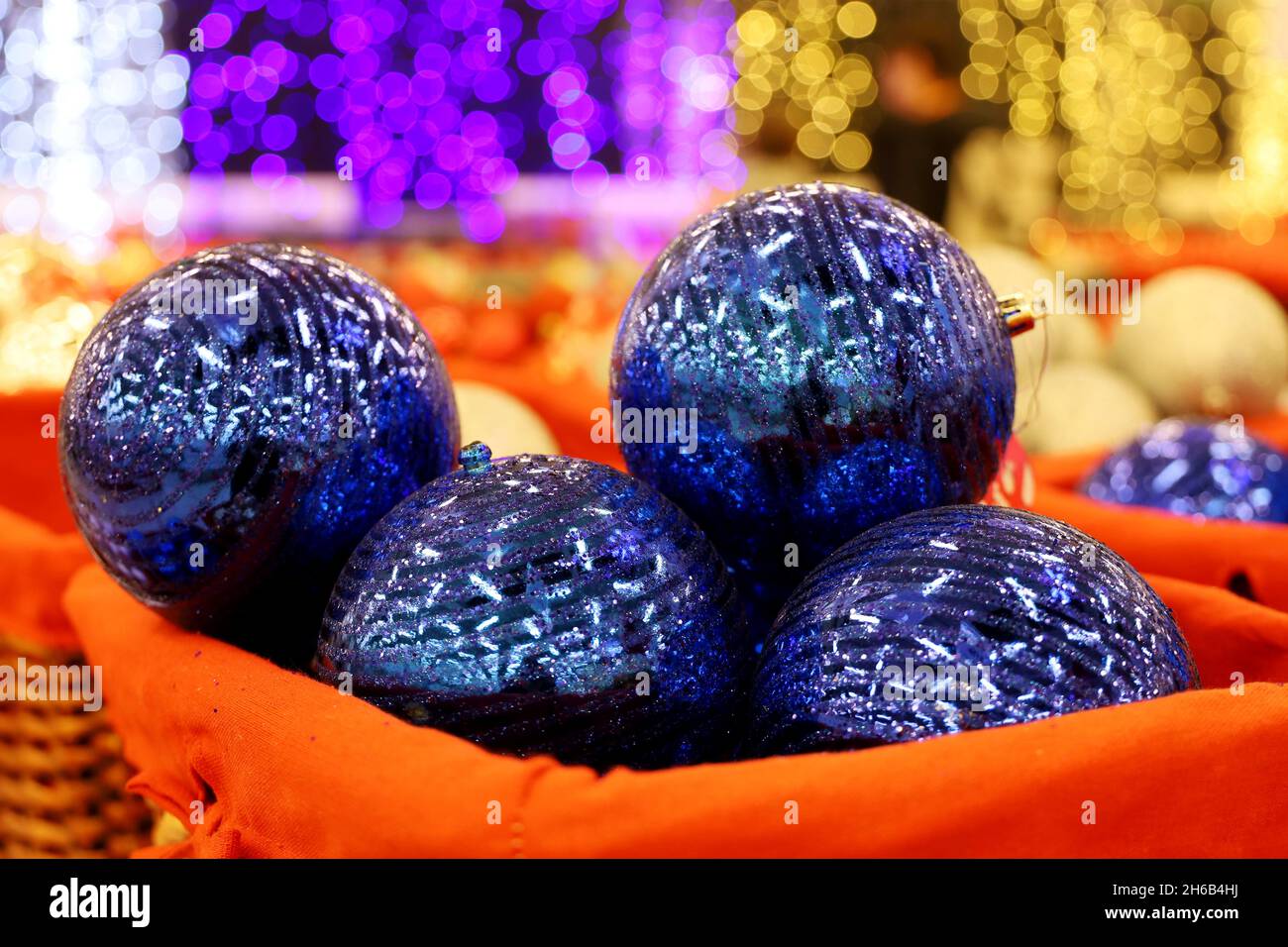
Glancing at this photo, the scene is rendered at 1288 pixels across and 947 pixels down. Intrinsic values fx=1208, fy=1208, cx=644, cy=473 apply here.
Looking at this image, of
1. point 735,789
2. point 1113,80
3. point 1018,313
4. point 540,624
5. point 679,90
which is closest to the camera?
point 735,789

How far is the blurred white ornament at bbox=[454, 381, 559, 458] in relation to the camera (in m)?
1.38

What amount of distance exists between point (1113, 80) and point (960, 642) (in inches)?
276

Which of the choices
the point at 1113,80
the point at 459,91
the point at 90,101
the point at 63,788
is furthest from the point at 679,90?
the point at 63,788

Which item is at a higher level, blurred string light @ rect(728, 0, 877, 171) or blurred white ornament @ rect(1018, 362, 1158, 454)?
blurred string light @ rect(728, 0, 877, 171)

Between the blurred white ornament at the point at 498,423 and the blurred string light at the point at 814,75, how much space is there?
5.74 metres

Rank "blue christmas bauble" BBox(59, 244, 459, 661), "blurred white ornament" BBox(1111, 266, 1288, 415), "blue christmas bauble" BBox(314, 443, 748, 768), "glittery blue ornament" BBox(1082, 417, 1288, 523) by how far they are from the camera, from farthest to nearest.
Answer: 1. "blurred white ornament" BBox(1111, 266, 1288, 415)
2. "glittery blue ornament" BBox(1082, 417, 1288, 523)
3. "blue christmas bauble" BBox(59, 244, 459, 661)
4. "blue christmas bauble" BBox(314, 443, 748, 768)

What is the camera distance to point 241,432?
0.79 m

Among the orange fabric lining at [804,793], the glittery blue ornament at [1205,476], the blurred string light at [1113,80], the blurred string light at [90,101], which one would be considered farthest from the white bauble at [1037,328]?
the blurred string light at [1113,80]

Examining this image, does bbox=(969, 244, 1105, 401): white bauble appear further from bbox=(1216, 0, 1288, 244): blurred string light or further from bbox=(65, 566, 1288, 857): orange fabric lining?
bbox=(1216, 0, 1288, 244): blurred string light

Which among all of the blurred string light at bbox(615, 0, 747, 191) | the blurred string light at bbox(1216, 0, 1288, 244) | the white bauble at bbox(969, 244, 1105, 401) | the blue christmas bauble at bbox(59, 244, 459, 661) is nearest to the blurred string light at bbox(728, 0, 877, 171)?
the blurred string light at bbox(615, 0, 747, 191)

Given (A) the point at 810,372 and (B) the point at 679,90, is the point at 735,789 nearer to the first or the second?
(A) the point at 810,372

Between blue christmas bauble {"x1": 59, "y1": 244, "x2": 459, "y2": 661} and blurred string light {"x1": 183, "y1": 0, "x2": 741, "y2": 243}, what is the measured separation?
18.9 ft
